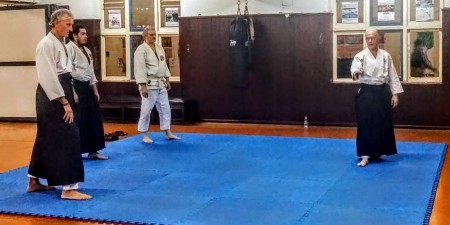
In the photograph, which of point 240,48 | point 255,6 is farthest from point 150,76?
point 255,6

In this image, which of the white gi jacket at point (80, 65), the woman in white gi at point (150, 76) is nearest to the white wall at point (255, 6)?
the woman in white gi at point (150, 76)

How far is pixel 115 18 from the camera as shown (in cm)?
1127

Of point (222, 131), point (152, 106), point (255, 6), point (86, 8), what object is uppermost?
point (86, 8)

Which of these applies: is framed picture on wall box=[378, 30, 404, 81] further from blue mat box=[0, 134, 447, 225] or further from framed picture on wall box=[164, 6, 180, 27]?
framed picture on wall box=[164, 6, 180, 27]

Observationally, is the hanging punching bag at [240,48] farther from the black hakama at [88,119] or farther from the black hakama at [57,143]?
the black hakama at [57,143]

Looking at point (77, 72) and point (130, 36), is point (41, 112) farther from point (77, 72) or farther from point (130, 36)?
point (130, 36)

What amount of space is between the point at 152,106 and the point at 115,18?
12.3 feet

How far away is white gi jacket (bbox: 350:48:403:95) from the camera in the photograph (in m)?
6.39

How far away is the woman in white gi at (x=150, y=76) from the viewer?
7.89 metres

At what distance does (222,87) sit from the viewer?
1059 centimetres

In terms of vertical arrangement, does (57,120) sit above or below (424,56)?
below

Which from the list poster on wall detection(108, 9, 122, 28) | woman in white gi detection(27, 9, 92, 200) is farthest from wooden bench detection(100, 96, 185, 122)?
woman in white gi detection(27, 9, 92, 200)

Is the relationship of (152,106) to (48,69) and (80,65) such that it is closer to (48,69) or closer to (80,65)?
(80,65)

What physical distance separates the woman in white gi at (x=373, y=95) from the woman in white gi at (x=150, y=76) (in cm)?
261
